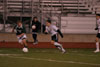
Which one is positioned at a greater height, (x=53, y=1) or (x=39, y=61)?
(x=53, y=1)

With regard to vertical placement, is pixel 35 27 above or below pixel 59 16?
below

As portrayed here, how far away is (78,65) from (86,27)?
12.9 m

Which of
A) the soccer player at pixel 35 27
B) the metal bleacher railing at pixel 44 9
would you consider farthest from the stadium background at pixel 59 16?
the soccer player at pixel 35 27

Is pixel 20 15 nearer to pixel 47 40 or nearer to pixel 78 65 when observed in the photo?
pixel 47 40

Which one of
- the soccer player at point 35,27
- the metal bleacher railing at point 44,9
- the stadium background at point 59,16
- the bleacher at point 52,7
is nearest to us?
the soccer player at point 35,27

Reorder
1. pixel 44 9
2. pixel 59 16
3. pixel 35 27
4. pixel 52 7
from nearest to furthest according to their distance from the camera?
pixel 35 27 → pixel 59 16 → pixel 44 9 → pixel 52 7

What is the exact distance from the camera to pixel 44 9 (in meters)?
25.4

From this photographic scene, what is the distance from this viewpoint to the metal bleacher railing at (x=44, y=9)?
81.3 ft

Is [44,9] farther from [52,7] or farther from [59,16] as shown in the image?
[59,16]

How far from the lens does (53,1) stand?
84.8ft

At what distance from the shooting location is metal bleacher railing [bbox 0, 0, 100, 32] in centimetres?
2477

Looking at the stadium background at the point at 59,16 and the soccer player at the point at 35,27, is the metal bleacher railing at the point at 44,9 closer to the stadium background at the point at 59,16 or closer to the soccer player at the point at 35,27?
the stadium background at the point at 59,16

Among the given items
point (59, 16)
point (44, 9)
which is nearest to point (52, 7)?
point (44, 9)

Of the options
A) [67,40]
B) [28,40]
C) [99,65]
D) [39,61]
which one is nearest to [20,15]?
[28,40]
